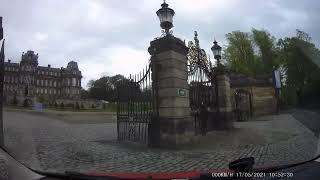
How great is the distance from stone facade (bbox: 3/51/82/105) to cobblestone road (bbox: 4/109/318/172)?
10 cm

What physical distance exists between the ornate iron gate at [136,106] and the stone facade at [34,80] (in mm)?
240

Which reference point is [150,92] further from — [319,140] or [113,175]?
[319,140]

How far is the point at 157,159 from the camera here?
1817 millimetres

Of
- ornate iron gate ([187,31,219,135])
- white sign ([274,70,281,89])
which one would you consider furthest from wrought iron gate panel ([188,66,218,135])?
white sign ([274,70,281,89])

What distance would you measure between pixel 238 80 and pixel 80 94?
869mm

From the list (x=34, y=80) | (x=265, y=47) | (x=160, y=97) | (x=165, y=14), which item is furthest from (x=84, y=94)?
(x=265, y=47)

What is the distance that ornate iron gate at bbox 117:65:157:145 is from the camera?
1.81m

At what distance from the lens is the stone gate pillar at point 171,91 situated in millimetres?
1722

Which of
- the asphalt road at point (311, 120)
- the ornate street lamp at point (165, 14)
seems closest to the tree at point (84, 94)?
the ornate street lamp at point (165, 14)

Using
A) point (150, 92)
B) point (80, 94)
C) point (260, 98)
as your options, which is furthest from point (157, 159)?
point (260, 98)

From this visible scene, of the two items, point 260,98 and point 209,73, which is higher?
point 209,73

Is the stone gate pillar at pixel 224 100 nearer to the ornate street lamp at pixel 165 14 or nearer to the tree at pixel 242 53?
the tree at pixel 242 53

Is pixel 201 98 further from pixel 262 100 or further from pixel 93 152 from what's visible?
pixel 93 152

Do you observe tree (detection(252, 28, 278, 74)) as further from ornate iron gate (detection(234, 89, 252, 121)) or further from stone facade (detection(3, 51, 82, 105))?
stone facade (detection(3, 51, 82, 105))
